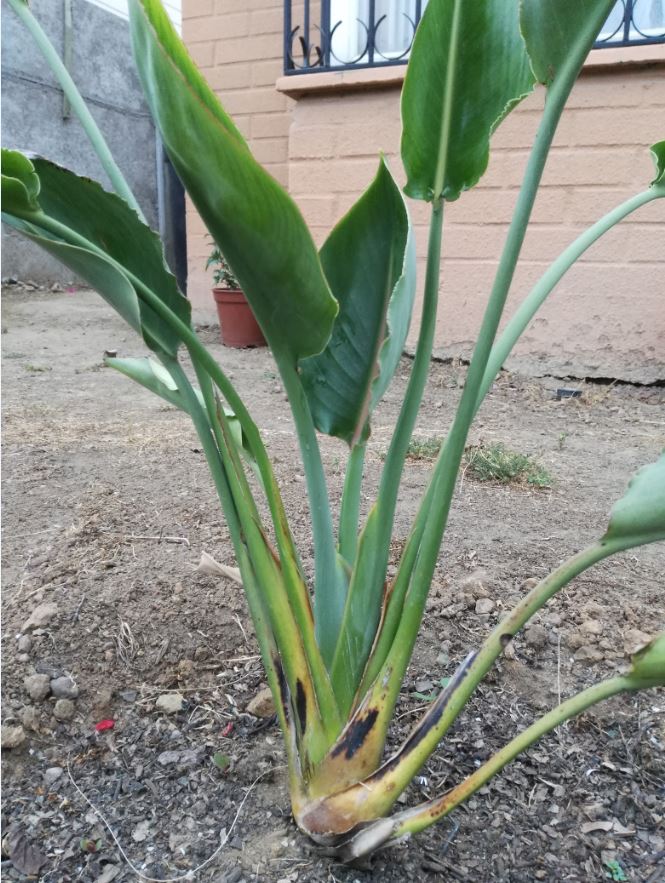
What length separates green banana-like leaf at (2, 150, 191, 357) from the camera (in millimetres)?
638

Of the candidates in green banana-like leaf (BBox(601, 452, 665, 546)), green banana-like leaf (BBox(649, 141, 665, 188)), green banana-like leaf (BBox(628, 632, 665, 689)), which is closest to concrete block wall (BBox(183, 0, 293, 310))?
green banana-like leaf (BBox(649, 141, 665, 188))

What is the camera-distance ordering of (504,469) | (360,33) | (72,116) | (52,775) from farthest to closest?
1. (72,116)
2. (360,33)
3. (504,469)
4. (52,775)

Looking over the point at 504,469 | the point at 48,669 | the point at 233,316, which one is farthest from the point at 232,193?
the point at 233,316

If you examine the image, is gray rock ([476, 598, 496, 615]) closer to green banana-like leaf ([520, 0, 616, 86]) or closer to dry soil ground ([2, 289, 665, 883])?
dry soil ground ([2, 289, 665, 883])

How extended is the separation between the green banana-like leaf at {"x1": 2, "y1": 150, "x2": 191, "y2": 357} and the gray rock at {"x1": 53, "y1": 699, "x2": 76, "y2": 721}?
553 millimetres

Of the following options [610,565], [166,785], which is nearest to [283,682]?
[166,785]

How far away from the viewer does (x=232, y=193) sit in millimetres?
590

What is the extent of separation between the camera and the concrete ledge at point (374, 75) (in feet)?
9.51

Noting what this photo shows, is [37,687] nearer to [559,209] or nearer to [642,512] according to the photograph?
[642,512]

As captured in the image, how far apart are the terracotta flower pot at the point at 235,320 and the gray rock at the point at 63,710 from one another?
311 cm

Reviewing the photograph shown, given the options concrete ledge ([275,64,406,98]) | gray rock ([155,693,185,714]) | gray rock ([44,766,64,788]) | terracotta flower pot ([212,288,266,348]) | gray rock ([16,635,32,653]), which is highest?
concrete ledge ([275,64,406,98])

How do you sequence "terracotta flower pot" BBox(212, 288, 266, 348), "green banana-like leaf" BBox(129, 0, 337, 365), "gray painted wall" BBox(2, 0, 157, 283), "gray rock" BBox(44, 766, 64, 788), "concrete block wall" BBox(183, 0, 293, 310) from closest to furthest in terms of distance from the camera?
"green banana-like leaf" BBox(129, 0, 337, 365)
"gray rock" BBox(44, 766, 64, 788)
"terracotta flower pot" BBox(212, 288, 266, 348)
"concrete block wall" BBox(183, 0, 293, 310)
"gray painted wall" BBox(2, 0, 157, 283)

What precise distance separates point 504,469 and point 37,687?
1.35 m

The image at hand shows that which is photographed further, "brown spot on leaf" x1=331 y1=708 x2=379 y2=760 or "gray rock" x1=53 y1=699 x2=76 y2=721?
"gray rock" x1=53 y1=699 x2=76 y2=721
